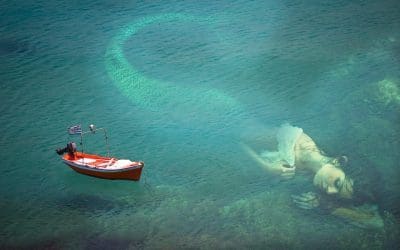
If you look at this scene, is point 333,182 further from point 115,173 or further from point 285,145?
point 115,173

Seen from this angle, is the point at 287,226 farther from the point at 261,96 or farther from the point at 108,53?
the point at 108,53

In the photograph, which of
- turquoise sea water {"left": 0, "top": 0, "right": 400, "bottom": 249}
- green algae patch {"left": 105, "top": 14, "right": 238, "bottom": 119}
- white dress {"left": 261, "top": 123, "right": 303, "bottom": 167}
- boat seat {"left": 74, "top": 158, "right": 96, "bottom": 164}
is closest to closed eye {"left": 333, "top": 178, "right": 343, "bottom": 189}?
turquoise sea water {"left": 0, "top": 0, "right": 400, "bottom": 249}

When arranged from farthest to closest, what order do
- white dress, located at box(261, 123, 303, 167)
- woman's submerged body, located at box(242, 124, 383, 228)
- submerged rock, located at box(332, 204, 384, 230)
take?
white dress, located at box(261, 123, 303, 167), woman's submerged body, located at box(242, 124, 383, 228), submerged rock, located at box(332, 204, 384, 230)

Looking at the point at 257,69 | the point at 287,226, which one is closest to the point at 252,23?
the point at 257,69

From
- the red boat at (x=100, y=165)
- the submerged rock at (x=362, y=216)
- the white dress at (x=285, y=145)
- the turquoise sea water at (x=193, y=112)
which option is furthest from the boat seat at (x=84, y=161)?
the submerged rock at (x=362, y=216)

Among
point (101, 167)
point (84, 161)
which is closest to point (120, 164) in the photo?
point (101, 167)

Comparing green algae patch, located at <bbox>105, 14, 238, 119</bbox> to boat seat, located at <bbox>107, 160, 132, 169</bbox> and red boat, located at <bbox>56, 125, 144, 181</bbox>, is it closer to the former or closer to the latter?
boat seat, located at <bbox>107, 160, 132, 169</bbox>

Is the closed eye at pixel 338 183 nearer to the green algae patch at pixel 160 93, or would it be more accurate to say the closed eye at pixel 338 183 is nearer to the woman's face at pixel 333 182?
the woman's face at pixel 333 182
